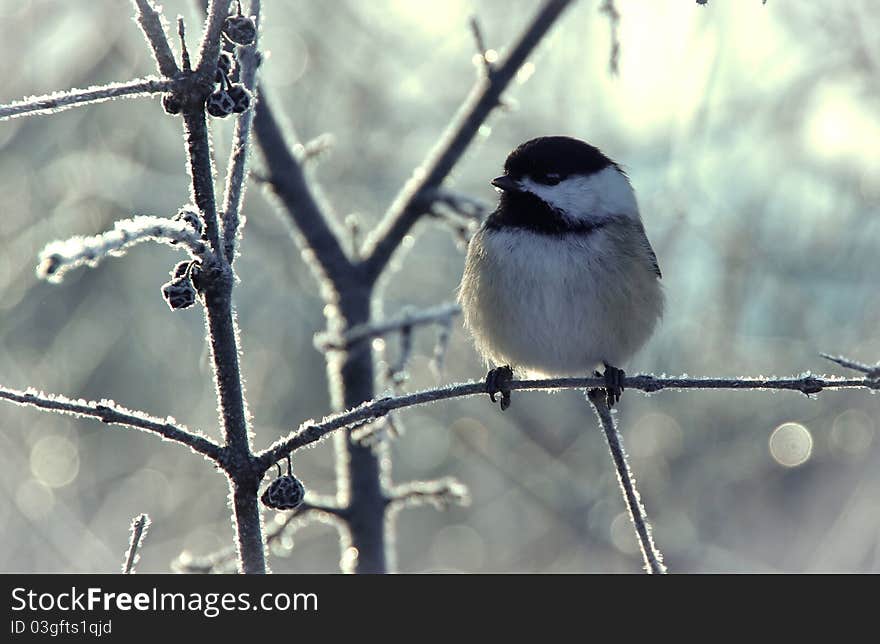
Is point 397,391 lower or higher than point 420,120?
lower

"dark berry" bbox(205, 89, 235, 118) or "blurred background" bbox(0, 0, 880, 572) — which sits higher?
"blurred background" bbox(0, 0, 880, 572)

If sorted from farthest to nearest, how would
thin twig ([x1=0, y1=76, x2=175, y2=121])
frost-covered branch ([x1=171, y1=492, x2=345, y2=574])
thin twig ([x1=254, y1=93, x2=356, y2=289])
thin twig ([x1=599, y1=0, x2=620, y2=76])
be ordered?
thin twig ([x1=254, y1=93, x2=356, y2=289]), frost-covered branch ([x1=171, y1=492, x2=345, y2=574]), thin twig ([x1=599, y1=0, x2=620, y2=76]), thin twig ([x1=0, y1=76, x2=175, y2=121])

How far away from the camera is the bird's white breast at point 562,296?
3.07 meters

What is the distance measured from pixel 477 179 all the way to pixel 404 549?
10.6 feet

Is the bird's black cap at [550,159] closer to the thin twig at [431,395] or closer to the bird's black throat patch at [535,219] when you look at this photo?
the bird's black throat patch at [535,219]

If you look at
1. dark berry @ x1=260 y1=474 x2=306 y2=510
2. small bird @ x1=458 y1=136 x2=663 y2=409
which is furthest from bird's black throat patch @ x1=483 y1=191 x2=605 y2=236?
dark berry @ x1=260 y1=474 x2=306 y2=510

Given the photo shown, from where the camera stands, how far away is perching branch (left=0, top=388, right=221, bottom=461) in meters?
1.43

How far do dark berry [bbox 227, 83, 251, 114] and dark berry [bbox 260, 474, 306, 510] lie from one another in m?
0.64

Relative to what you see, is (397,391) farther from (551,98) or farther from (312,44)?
(312,44)

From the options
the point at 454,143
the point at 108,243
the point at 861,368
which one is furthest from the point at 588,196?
the point at 108,243

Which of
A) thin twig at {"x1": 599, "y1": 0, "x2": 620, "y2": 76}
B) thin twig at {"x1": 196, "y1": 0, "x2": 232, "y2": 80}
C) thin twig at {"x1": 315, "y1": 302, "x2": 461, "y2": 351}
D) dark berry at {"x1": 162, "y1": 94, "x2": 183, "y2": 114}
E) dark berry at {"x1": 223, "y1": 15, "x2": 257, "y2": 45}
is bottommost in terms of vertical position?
dark berry at {"x1": 162, "y1": 94, "x2": 183, "y2": 114}

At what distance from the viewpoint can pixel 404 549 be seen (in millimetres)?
7734

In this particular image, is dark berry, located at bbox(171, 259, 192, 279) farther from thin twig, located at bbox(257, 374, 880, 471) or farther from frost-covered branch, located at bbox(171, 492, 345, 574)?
frost-covered branch, located at bbox(171, 492, 345, 574)
